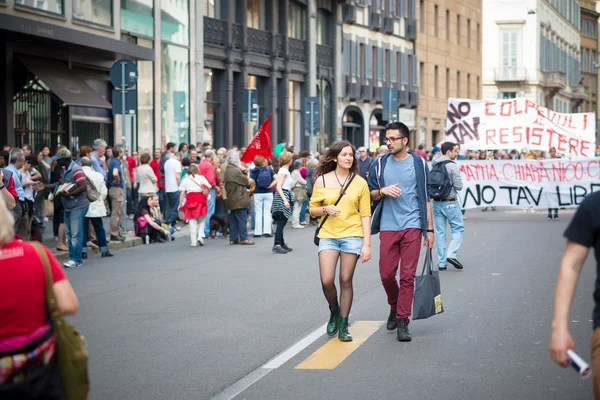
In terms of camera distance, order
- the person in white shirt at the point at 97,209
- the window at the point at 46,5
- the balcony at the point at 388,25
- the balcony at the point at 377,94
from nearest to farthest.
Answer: the person in white shirt at the point at 97,209, the window at the point at 46,5, the balcony at the point at 377,94, the balcony at the point at 388,25

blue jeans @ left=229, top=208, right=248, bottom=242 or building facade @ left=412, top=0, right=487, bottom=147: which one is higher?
building facade @ left=412, top=0, right=487, bottom=147

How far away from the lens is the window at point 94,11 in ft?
93.3

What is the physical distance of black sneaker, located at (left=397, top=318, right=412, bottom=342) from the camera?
9641 mm

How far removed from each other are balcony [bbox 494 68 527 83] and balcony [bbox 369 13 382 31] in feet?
89.4

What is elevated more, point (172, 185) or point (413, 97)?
point (413, 97)

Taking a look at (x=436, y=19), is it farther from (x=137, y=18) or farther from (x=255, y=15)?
(x=137, y=18)

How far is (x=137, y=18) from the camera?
105ft

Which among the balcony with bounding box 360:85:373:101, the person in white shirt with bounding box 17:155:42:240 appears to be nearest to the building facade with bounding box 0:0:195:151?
the person in white shirt with bounding box 17:155:42:240

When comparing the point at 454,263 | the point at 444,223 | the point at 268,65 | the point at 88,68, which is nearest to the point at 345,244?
the point at 444,223

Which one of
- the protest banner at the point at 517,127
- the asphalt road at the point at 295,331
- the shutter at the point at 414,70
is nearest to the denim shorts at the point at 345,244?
the asphalt road at the point at 295,331

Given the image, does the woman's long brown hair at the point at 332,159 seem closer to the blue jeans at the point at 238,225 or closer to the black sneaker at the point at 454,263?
the black sneaker at the point at 454,263

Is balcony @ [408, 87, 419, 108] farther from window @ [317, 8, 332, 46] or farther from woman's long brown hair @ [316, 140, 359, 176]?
woman's long brown hair @ [316, 140, 359, 176]

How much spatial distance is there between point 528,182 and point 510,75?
175 feet

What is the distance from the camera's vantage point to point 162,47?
34125 millimetres
